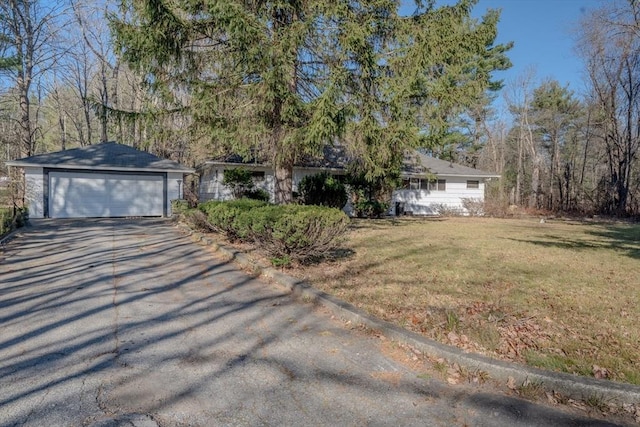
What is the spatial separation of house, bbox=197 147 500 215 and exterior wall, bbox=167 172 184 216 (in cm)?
146

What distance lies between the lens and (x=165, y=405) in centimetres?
262

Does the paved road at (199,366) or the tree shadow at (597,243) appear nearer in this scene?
the paved road at (199,366)

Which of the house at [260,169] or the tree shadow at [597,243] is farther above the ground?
the house at [260,169]

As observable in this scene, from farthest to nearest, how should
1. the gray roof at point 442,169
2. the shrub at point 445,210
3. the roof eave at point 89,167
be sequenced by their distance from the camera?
1. the shrub at point 445,210
2. the gray roof at point 442,169
3. the roof eave at point 89,167

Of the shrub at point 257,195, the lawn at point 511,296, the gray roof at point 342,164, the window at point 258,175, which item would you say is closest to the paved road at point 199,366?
the lawn at point 511,296

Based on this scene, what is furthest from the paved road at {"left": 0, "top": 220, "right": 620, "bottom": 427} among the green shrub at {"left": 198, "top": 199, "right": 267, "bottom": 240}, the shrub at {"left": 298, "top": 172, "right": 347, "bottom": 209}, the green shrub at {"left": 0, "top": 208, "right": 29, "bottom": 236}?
the shrub at {"left": 298, "top": 172, "right": 347, "bottom": 209}

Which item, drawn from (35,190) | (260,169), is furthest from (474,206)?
(35,190)

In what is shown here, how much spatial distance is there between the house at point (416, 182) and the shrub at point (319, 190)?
113 cm

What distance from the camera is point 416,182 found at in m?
23.6

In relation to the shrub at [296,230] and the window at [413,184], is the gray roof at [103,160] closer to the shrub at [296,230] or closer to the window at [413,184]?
the window at [413,184]

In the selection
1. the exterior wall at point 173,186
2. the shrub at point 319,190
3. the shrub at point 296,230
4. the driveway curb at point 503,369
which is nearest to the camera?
the driveway curb at point 503,369

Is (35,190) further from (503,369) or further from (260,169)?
(503,369)

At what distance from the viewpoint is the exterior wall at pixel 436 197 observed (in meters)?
23.3

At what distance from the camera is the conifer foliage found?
347 inches
